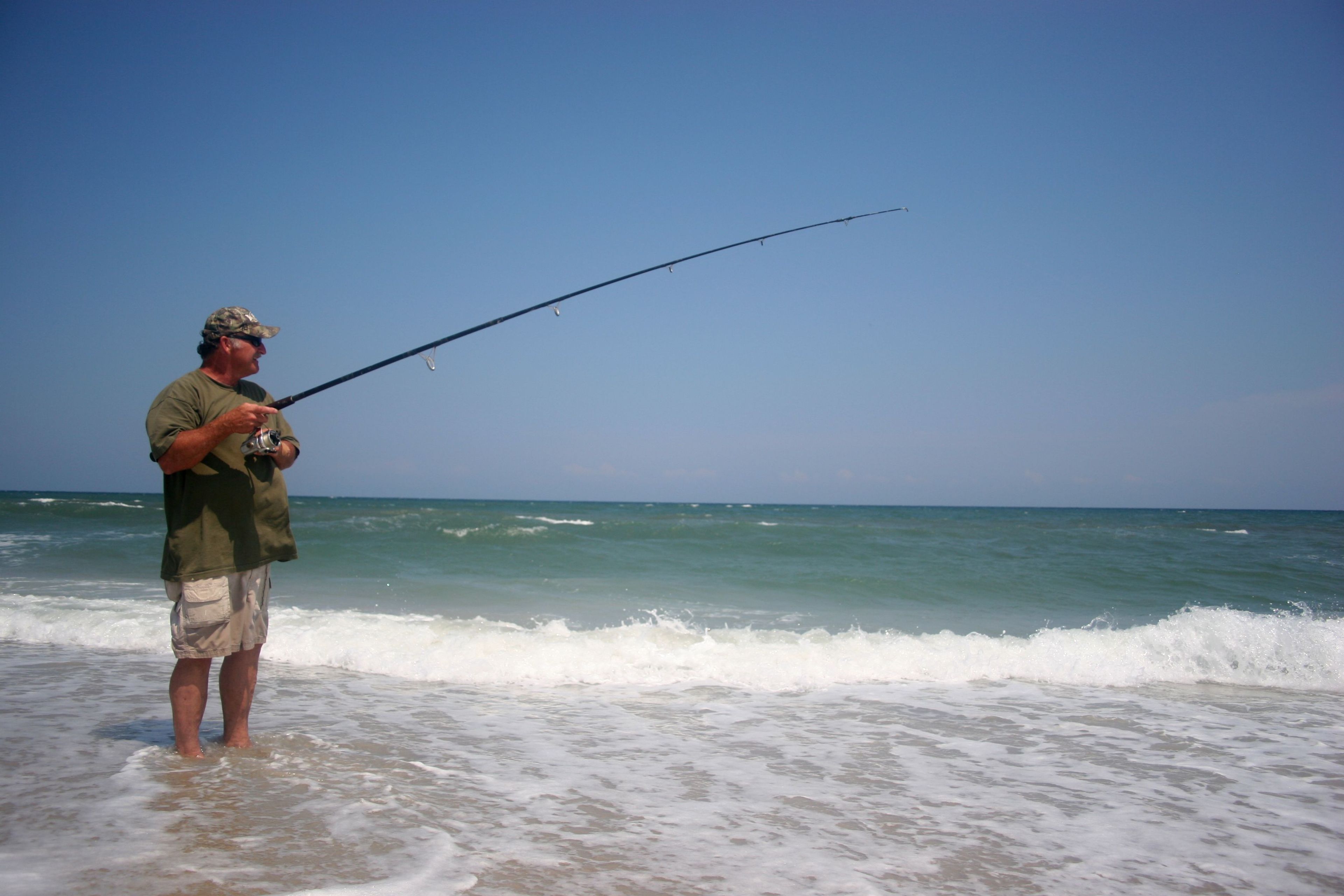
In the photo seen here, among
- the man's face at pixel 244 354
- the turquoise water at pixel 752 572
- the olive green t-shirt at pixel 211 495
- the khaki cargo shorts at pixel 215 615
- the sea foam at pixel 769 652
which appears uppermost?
the man's face at pixel 244 354

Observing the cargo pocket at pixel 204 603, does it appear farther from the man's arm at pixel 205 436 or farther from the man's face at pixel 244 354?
the man's face at pixel 244 354

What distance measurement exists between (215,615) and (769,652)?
354 centimetres

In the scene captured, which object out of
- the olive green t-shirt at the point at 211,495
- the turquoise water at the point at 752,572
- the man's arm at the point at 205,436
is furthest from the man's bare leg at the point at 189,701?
the turquoise water at the point at 752,572

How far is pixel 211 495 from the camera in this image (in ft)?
8.71

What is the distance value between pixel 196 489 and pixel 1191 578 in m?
12.9

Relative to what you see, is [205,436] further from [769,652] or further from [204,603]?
[769,652]

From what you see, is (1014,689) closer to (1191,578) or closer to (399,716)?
(399,716)

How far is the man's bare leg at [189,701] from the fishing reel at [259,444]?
0.77 m

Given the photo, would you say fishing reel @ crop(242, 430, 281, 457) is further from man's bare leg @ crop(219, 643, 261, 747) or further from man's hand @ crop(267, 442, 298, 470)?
man's bare leg @ crop(219, 643, 261, 747)

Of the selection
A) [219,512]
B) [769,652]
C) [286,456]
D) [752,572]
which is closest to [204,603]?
[219,512]

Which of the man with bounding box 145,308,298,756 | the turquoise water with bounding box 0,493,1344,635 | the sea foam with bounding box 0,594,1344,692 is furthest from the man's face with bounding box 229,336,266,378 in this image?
the turquoise water with bounding box 0,493,1344,635

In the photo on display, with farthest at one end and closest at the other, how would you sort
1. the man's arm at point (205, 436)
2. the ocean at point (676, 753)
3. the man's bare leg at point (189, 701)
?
the man's bare leg at point (189, 701), the man's arm at point (205, 436), the ocean at point (676, 753)

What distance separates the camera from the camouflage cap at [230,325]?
108 inches

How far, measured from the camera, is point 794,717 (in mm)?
3932
